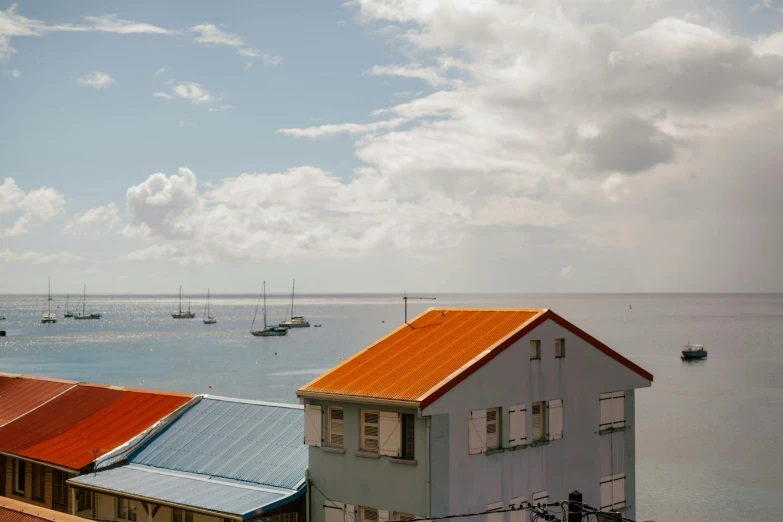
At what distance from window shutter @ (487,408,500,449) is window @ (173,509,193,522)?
40.8 ft

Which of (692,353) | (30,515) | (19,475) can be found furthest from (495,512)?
(692,353)

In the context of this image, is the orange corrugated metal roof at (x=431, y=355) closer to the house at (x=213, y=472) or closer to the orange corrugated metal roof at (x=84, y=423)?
the house at (x=213, y=472)

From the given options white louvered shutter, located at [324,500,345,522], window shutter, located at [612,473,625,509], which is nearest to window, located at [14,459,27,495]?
white louvered shutter, located at [324,500,345,522]

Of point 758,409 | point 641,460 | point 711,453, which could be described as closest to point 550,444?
point 641,460

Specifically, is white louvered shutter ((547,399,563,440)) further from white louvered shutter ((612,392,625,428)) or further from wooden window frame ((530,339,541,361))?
white louvered shutter ((612,392,625,428))

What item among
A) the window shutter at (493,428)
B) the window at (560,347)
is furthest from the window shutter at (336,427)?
the window at (560,347)

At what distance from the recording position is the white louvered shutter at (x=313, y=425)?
32781 millimetres

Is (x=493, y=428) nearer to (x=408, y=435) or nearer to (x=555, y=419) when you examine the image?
(x=555, y=419)

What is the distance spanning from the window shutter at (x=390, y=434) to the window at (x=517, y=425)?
5055 millimetres

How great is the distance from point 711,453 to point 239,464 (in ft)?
226

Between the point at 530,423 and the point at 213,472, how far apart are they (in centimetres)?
1361

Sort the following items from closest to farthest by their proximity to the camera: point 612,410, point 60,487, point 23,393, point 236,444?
point 236,444 < point 612,410 < point 60,487 < point 23,393

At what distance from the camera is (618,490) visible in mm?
38250

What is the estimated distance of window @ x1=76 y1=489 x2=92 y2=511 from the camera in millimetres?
37062
